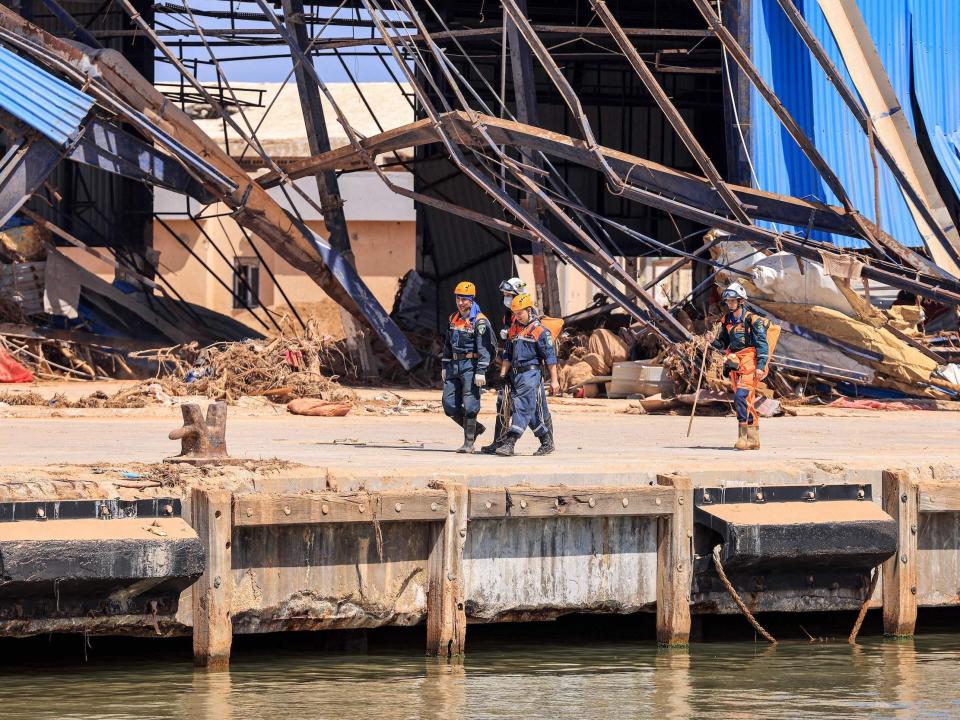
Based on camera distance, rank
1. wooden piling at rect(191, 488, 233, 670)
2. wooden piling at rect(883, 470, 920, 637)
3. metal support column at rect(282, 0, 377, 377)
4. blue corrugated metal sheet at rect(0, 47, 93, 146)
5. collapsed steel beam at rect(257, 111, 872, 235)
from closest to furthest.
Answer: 1. wooden piling at rect(191, 488, 233, 670)
2. wooden piling at rect(883, 470, 920, 637)
3. blue corrugated metal sheet at rect(0, 47, 93, 146)
4. collapsed steel beam at rect(257, 111, 872, 235)
5. metal support column at rect(282, 0, 377, 377)

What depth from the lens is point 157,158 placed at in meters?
22.3

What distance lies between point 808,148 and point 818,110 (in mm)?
4222

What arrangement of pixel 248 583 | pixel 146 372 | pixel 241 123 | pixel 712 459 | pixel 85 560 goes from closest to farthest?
pixel 85 560
pixel 248 583
pixel 712 459
pixel 146 372
pixel 241 123

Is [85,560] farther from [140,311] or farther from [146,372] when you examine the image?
[140,311]

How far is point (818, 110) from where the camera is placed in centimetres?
2381

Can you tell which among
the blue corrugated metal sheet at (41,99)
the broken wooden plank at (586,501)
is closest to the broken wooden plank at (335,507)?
the broken wooden plank at (586,501)

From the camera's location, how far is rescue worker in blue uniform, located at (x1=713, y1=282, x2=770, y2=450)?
14266mm

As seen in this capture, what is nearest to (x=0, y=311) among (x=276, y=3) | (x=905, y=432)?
(x=276, y=3)

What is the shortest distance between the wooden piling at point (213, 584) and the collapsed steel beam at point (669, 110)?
9.70m

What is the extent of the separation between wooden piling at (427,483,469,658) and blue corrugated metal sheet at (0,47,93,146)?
40.2 feet

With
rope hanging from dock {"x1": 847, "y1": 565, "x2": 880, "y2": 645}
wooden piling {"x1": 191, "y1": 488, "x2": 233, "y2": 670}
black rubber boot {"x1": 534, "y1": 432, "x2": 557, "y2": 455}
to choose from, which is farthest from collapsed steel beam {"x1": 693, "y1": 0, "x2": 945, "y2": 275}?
wooden piling {"x1": 191, "y1": 488, "x2": 233, "y2": 670}

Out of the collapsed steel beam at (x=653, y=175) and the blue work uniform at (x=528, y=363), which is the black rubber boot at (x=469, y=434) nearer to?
the blue work uniform at (x=528, y=363)

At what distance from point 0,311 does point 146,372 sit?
8.05 ft

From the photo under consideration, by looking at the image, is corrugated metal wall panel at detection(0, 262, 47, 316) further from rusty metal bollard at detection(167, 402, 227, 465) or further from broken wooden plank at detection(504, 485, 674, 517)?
broken wooden plank at detection(504, 485, 674, 517)
